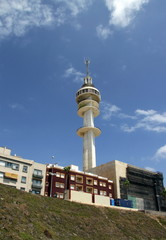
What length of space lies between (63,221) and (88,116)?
66074 mm

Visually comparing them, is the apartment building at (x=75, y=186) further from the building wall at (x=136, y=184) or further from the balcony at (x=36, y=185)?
the building wall at (x=136, y=184)

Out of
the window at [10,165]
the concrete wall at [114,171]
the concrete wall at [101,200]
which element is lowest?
the concrete wall at [101,200]

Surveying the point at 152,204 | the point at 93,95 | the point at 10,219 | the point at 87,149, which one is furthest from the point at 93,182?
the point at 10,219

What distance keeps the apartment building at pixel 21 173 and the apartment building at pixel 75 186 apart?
3.49 meters

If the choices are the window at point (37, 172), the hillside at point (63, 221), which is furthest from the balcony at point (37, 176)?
the hillside at point (63, 221)

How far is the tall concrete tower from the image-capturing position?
10088cm

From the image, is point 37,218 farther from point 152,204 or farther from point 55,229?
point 152,204

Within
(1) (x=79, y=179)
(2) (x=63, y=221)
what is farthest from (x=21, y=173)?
(2) (x=63, y=221)

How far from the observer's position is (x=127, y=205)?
80.4 m

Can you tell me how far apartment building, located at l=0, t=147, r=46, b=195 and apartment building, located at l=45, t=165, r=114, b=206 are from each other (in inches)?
137

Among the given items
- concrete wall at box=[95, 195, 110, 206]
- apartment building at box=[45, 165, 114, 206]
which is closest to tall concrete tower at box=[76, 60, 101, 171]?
apartment building at box=[45, 165, 114, 206]

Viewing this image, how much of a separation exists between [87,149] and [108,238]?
2286 inches

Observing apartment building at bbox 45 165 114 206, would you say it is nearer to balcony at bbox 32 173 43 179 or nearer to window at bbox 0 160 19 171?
balcony at bbox 32 173 43 179

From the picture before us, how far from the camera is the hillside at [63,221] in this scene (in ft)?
116
